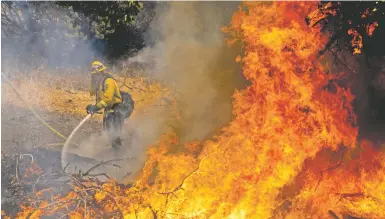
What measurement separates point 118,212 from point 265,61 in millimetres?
3389

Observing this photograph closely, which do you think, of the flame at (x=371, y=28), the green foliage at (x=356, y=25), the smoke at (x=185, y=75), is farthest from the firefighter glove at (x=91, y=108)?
the flame at (x=371, y=28)

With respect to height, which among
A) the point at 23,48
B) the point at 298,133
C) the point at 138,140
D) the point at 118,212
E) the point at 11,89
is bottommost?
the point at 118,212

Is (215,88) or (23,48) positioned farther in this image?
(215,88)

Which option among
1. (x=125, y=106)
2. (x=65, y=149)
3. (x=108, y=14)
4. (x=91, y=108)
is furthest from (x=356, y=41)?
(x=65, y=149)

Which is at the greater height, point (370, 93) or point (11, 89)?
point (11, 89)

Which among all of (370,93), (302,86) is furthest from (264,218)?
(370,93)

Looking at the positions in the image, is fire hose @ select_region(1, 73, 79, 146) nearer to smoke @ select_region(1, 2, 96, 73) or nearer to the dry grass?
the dry grass

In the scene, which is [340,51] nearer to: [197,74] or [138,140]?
[197,74]

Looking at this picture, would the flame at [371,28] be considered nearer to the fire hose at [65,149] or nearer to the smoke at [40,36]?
the smoke at [40,36]

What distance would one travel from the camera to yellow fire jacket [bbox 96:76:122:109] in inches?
226

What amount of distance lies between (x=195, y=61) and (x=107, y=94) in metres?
1.49

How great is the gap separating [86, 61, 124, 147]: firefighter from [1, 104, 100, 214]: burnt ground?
36cm

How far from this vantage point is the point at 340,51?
5.91m

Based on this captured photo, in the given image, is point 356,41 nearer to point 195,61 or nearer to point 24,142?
point 195,61
